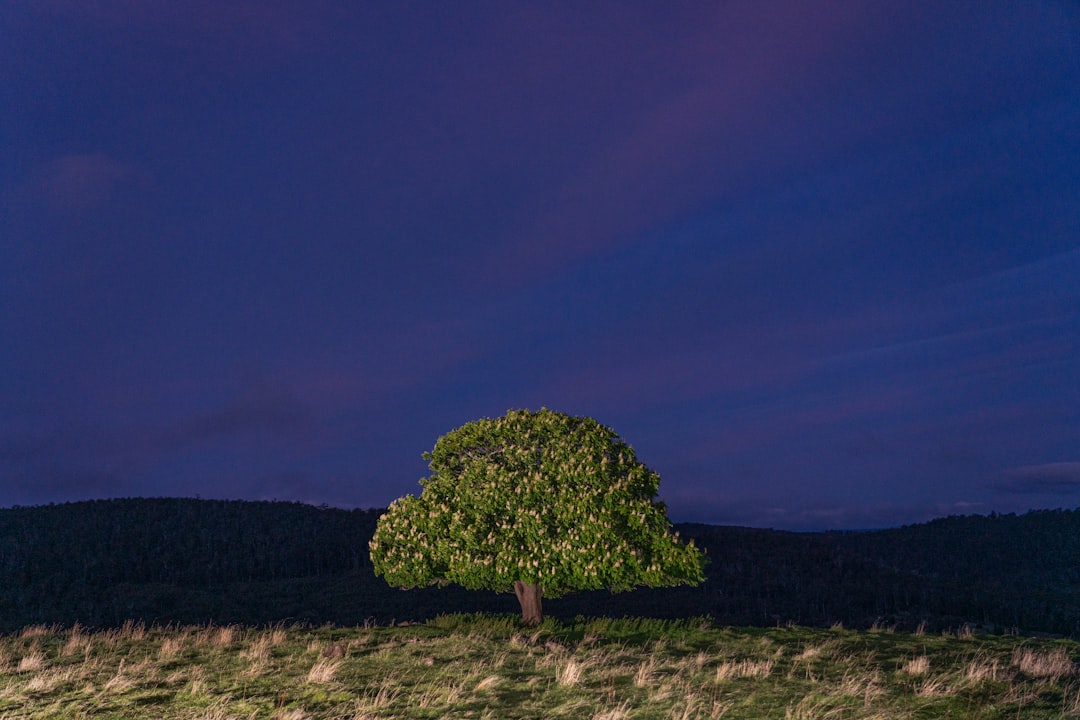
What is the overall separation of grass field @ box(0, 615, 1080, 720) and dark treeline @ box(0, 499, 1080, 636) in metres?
25.8

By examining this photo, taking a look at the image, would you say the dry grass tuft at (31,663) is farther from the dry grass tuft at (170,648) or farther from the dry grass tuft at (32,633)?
the dry grass tuft at (32,633)

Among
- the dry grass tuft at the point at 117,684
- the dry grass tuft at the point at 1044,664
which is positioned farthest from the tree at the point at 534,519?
the dry grass tuft at the point at 117,684

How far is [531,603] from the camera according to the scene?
94.8ft

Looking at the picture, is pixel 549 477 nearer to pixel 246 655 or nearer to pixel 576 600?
pixel 246 655

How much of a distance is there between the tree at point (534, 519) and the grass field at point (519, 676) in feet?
6.50

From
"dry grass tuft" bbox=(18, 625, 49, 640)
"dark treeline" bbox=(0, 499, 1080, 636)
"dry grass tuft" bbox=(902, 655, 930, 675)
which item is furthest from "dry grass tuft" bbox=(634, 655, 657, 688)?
"dark treeline" bbox=(0, 499, 1080, 636)

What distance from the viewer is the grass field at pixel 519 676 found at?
53.1 feet

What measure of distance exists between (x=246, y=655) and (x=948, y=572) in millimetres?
121505

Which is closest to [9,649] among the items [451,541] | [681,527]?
[451,541]

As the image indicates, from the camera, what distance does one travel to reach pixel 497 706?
16172 mm

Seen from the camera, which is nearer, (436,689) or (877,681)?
(436,689)

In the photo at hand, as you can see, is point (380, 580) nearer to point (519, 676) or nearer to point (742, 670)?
point (519, 676)

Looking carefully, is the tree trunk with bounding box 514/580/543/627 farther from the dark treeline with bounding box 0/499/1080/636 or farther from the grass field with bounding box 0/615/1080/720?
the dark treeline with bounding box 0/499/1080/636

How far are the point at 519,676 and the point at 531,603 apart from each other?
10.0 meters
